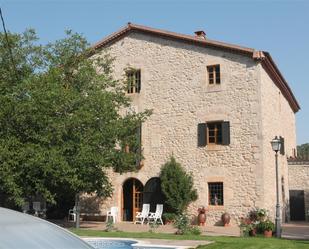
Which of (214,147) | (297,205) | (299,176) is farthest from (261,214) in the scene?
(299,176)

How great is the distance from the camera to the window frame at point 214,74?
21.0 meters

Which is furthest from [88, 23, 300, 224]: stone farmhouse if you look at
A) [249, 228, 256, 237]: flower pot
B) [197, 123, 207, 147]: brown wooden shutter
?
[249, 228, 256, 237]: flower pot

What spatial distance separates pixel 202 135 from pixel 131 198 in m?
4.91

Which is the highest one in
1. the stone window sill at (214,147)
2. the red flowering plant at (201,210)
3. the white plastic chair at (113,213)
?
the stone window sill at (214,147)

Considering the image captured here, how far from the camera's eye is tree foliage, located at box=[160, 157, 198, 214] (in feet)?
66.1

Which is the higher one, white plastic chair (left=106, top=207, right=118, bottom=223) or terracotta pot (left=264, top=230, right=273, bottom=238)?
white plastic chair (left=106, top=207, right=118, bottom=223)

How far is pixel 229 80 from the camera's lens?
2058 cm

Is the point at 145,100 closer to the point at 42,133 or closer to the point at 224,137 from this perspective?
the point at 224,137

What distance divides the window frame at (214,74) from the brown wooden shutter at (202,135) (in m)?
2.04

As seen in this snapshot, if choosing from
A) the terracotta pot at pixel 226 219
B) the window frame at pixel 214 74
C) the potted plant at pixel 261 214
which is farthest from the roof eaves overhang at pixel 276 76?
the terracotta pot at pixel 226 219

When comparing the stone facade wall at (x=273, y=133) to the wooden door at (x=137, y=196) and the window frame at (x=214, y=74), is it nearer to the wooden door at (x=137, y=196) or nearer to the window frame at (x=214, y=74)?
the window frame at (x=214, y=74)

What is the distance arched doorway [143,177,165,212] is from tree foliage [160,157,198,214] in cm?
76

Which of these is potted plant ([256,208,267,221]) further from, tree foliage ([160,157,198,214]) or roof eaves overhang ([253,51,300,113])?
roof eaves overhang ([253,51,300,113])

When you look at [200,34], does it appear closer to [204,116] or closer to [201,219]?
[204,116]
